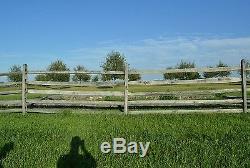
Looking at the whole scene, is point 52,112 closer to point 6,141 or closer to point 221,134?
point 6,141

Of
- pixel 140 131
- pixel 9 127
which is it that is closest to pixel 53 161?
pixel 140 131

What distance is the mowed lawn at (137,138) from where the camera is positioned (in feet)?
22.6

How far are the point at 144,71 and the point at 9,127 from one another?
5.69 metres

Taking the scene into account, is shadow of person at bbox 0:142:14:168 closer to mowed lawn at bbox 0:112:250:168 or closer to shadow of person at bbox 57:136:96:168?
mowed lawn at bbox 0:112:250:168

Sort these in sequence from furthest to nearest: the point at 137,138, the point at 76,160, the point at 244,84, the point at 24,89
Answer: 1. the point at 24,89
2. the point at 244,84
3. the point at 137,138
4. the point at 76,160

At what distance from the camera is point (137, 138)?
28.4 ft

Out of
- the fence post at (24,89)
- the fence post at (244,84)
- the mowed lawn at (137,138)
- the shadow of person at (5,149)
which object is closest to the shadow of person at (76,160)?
the mowed lawn at (137,138)

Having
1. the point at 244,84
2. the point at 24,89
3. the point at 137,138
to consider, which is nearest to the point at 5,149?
the point at 137,138

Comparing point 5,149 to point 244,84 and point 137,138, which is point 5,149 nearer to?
point 137,138

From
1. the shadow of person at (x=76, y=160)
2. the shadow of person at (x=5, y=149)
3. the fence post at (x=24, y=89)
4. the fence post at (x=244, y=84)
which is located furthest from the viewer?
the fence post at (x=24, y=89)

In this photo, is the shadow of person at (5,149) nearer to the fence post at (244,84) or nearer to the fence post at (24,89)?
the fence post at (24,89)

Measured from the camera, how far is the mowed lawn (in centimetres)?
688

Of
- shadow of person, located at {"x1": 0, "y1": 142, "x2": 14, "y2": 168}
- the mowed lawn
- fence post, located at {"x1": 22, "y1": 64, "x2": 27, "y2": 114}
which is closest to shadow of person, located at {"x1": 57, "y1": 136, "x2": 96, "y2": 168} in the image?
the mowed lawn

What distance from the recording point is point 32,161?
694 cm
